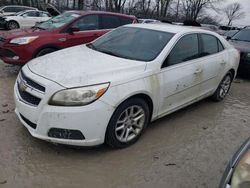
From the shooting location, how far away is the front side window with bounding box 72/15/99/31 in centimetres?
694

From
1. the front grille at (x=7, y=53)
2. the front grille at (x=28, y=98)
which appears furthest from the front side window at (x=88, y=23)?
the front grille at (x=28, y=98)

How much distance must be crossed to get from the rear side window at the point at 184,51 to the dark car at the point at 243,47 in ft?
12.3

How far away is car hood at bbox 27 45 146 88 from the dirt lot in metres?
0.91

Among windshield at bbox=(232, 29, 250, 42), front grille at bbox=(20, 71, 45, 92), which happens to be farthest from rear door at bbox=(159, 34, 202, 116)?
windshield at bbox=(232, 29, 250, 42)

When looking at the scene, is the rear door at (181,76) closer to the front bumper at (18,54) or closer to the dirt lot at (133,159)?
the dirt lot at (133,159)

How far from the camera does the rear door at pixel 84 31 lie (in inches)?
264

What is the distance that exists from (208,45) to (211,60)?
0.29 m

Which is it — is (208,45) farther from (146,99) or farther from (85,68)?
(85,68)

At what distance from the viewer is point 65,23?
6.72 metres

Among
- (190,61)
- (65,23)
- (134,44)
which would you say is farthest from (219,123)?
(65,23)

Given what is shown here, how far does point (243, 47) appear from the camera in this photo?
7.91 meters

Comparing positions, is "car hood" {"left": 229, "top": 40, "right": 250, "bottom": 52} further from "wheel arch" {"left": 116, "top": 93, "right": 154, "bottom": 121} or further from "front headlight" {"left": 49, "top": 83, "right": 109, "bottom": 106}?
"front headlight" {"left": 49, "top": 83, "right": 109, "bottom": 106}

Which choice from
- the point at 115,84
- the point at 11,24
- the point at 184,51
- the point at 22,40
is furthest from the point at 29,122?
the point at 11,24

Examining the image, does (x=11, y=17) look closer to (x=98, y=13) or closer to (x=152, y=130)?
(x=98, y=13)
